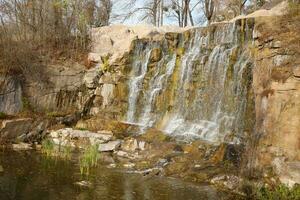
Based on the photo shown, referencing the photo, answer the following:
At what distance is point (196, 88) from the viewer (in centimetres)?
1515

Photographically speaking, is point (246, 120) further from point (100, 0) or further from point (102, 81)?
point (100, 0)

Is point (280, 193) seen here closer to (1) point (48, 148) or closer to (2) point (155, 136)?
(2) point (155, 136)

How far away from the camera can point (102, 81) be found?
17281mm

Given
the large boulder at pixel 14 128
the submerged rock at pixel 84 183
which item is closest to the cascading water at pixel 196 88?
the large boulder at pixel 14 128

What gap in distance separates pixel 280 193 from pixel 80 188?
4.06 metres

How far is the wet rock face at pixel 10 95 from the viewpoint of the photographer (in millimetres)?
15703

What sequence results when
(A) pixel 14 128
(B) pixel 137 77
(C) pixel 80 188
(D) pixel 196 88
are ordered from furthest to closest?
(B) pixel 137 77 < (D) pixel 196 88 < (A) pixel 14 128 < (C) pixel 80 188

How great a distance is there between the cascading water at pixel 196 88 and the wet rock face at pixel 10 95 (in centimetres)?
429

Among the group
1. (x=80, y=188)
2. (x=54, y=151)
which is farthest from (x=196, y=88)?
(x=80, y=188)

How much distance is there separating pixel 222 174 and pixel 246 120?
3537 millimetres

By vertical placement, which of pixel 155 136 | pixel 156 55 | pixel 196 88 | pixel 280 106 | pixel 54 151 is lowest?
pixel 54 151

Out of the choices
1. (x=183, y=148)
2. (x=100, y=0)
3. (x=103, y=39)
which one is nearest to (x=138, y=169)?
(x=183, y=148)

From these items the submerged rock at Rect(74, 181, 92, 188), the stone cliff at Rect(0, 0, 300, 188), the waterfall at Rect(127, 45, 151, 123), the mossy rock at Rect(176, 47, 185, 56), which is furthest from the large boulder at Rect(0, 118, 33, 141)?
the mossy rock at Rect(176, 47, 185, 56)

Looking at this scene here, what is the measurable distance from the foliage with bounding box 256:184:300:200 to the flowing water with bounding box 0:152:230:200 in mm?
744
